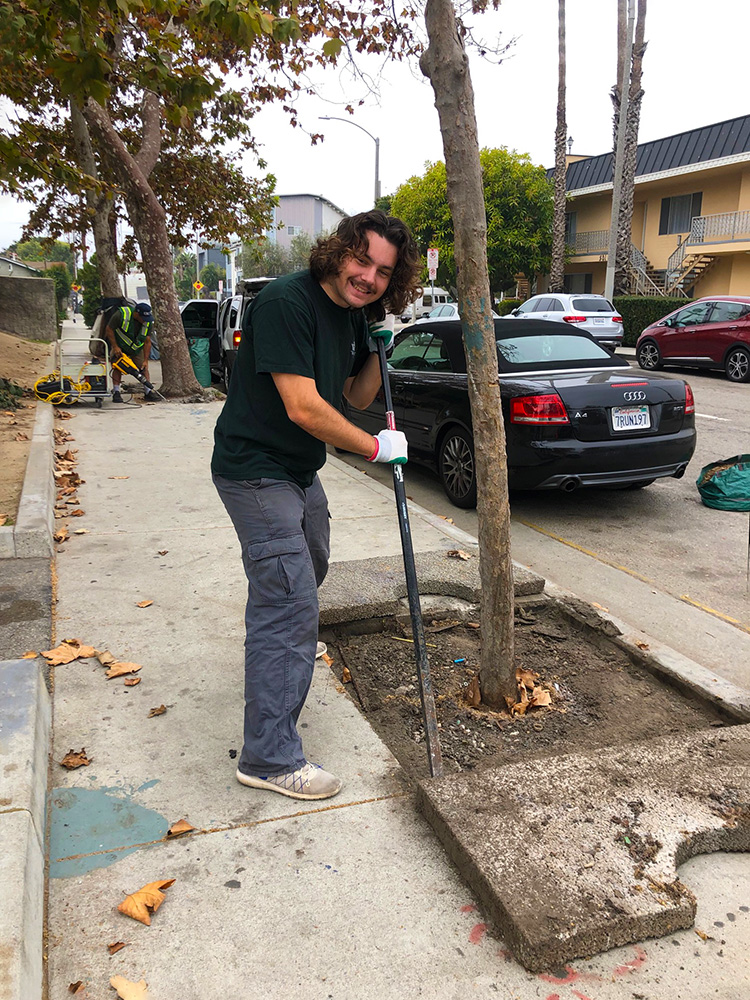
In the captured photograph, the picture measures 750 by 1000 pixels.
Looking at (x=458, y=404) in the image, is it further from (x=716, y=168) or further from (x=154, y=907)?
(x=716, y=168)

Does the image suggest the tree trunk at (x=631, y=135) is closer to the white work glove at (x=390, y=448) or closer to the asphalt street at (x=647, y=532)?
the asphalt street at (x=647, y=532)

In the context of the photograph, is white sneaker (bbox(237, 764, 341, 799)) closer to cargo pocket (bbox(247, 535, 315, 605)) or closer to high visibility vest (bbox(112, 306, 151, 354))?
cargo pocket (bbox(247, 535, 315, 605))

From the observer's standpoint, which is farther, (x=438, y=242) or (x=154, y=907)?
(x=438, y=242)

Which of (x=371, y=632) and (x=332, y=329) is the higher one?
(x=332, y=329)

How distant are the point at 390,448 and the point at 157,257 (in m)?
11.8

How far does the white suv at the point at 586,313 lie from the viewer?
67.7ft

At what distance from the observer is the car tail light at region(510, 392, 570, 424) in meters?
6.17

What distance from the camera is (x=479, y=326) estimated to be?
3.09 m

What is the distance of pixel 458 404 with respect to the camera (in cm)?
693

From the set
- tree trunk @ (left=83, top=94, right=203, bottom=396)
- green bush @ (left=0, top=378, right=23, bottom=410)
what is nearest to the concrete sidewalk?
green bush @ (left=0, top=378, right=23, bottom=410)

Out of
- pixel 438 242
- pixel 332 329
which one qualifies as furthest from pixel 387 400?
pixel 438 242

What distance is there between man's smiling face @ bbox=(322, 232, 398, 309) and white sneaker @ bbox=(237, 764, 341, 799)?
1.60 meters

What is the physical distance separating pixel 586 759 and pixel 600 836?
378mm

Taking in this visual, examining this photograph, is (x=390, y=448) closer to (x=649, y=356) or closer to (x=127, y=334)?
(x=127, y=334)
